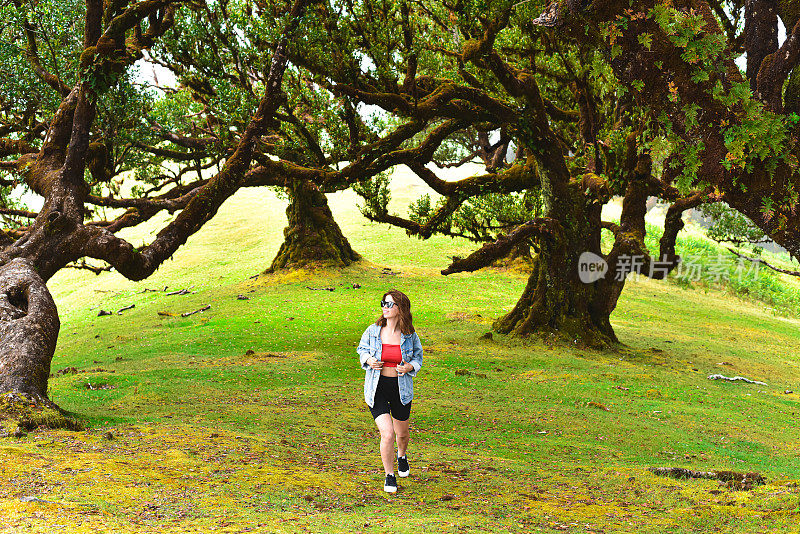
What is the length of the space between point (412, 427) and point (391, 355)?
13.7 feet

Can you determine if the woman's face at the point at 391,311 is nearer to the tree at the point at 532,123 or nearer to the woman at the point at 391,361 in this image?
the woman at the point at 391,361


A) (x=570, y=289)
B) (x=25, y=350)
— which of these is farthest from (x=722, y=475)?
(x=570, y=289)

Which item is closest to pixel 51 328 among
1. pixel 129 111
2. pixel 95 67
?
pixel 95 67

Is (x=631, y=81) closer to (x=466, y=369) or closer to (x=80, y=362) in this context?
(x=466, y=369)

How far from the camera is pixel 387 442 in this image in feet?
24.1

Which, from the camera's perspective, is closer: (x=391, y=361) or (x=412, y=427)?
(x=391, y=361)

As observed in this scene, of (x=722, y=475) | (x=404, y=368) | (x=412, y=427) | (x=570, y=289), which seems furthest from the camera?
(x=570, y=289)

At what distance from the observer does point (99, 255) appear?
12.0 m

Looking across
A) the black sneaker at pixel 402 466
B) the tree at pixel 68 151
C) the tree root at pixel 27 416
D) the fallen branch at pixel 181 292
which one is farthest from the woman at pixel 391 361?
the fallen branch at pixel 181 292

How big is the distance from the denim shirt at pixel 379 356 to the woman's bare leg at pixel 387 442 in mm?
251

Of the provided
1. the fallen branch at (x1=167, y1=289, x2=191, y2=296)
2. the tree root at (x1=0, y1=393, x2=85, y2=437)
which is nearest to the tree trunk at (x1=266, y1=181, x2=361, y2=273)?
the fallen branch at (x1=167, y1=289, x2=191, y2=296)

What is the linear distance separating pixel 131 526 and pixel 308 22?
42.9 ft

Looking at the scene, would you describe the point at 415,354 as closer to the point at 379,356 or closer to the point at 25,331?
the point at 379,356

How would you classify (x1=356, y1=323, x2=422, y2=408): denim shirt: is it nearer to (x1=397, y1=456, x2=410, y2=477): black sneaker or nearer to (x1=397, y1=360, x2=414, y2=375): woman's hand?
(x1=397, y1=360, x2=414, y2=375): woman's hand
